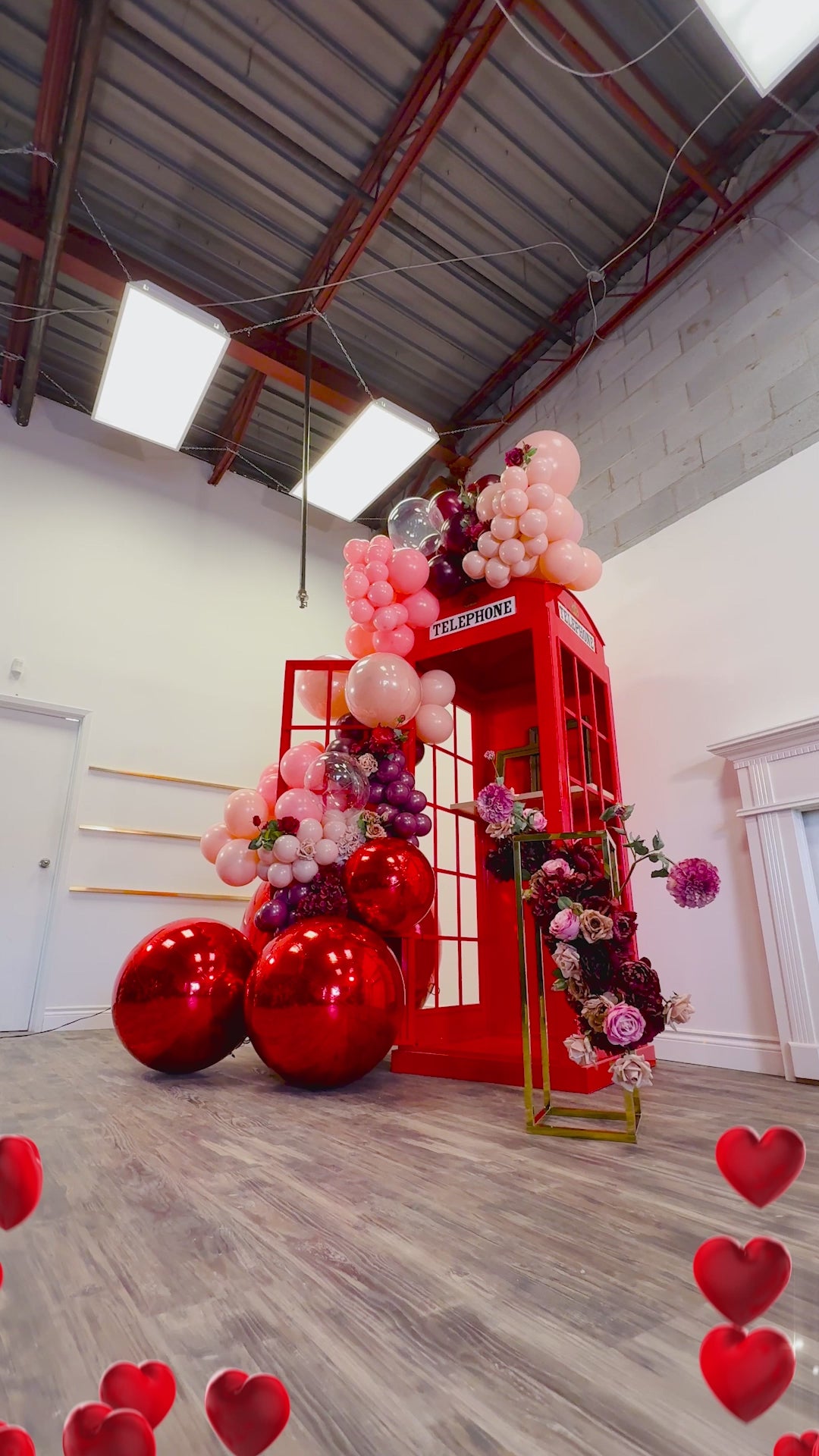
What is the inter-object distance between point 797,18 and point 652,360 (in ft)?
4.95

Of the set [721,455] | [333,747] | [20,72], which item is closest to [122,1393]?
[333,747]

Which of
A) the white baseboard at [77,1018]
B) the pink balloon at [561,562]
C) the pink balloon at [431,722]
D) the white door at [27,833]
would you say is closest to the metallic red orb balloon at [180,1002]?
the pink balloon at [431,722]

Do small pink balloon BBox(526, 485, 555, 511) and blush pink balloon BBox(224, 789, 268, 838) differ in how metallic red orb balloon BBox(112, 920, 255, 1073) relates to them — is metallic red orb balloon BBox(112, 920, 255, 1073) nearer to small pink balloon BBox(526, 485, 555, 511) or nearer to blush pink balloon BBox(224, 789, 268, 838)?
blush pink balloon BBox(224, 789, 268, 838)

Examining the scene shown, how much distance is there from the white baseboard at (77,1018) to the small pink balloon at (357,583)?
296 cm

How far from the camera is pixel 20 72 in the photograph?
3.47m

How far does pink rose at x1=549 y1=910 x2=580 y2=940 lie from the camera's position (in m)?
1.59

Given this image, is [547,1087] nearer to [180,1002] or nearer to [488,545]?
[180,1002]

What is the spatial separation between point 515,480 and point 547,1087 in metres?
2.16

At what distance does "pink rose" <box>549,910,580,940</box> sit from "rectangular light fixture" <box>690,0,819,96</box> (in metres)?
3.49

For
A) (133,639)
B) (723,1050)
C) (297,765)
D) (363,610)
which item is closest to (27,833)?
(133,639)

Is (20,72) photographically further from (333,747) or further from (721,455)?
(721,455)

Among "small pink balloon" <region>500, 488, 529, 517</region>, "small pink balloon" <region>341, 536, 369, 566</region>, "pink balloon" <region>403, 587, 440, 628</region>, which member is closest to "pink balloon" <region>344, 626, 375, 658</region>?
"pink balloon" <region>403, 587, 440, 628</region>

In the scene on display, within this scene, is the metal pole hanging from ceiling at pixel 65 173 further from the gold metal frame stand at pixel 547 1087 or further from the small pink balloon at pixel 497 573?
the gold metal frame stand at pixel 547 1087

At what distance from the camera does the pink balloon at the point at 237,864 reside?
9.67 ft
